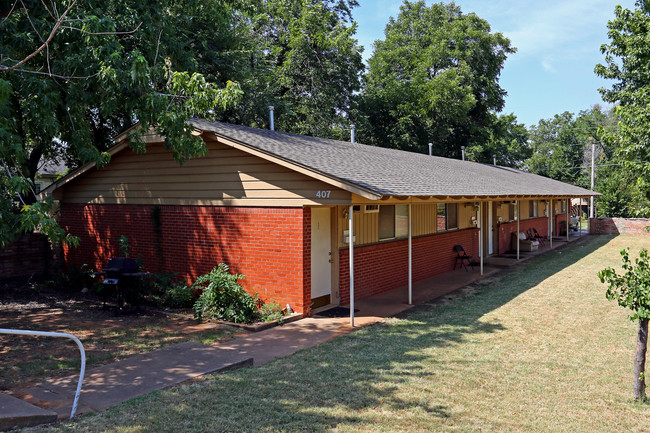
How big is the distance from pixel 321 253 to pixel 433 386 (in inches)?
192

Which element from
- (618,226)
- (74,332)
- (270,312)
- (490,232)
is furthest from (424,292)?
(618,226)

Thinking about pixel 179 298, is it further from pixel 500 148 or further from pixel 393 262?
pixel 500 148

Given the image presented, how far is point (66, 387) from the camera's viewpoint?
5.96 metres

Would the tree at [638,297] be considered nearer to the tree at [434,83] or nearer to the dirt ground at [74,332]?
the dirt ground at [74,332]

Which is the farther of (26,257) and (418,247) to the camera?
(418,247)

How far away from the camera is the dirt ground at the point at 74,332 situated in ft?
22.5

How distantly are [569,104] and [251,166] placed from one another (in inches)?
2916

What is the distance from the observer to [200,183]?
11055 millimetres

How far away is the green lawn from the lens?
490cm

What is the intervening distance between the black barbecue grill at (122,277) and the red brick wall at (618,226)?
29689 millimetres

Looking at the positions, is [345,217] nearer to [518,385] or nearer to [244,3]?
[518,385]

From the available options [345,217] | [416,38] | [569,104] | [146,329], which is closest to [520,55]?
[416,38]

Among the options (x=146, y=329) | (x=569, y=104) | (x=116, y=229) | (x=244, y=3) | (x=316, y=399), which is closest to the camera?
(x=316, y=399)

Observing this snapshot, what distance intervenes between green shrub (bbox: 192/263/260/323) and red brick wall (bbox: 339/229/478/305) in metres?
2.29
